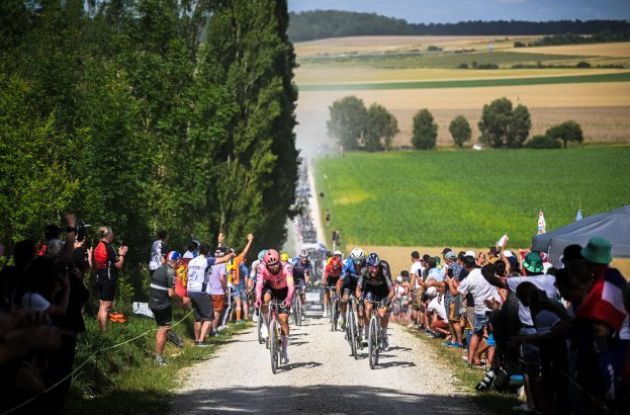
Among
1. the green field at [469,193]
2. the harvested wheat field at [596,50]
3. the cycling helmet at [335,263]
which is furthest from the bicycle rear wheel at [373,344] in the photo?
the harvested wheat field at [596,50]

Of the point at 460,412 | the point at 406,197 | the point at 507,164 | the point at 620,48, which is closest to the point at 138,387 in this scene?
the point at 460,412

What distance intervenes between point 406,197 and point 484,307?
300 feet

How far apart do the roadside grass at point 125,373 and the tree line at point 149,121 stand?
5437 millimetres

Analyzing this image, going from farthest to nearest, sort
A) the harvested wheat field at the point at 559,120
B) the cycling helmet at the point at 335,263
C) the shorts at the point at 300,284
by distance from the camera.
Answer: the harvested wheat field at the point at 559,120 → the shorts at the point at 300,284 → the cycling helmet at the point at 335,263

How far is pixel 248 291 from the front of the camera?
2769cm

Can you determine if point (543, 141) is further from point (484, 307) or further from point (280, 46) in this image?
point (484, 307)

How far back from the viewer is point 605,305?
933 cm

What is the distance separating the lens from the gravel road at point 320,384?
14086 mm

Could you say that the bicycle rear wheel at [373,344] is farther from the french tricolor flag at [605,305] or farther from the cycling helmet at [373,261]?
the french tricolor flag at [605,305]

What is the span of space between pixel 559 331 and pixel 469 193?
321 feet

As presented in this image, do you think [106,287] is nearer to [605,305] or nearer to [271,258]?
[271,258]

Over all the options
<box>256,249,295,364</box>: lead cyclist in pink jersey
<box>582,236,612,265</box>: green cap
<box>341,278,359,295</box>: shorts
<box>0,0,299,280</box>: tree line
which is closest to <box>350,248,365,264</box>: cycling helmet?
<box>341,278,359,295</box>: shorts

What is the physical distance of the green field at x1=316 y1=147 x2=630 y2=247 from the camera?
268 ft

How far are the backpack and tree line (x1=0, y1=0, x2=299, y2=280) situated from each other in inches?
117
